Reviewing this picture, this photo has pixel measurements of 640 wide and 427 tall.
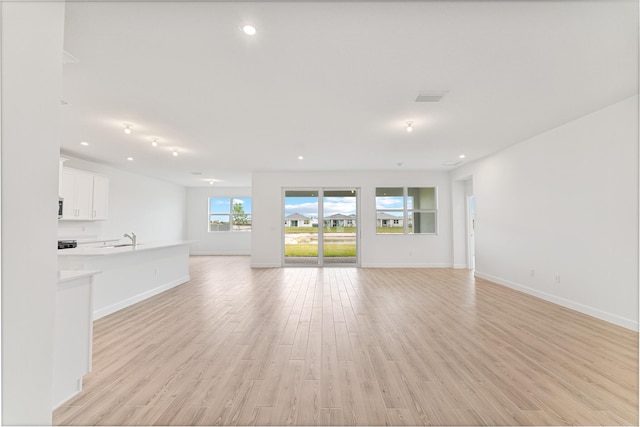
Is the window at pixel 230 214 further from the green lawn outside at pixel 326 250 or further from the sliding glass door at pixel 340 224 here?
the sliding glass door at pixel 340 224

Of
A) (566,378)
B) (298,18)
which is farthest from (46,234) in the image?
(566,378)

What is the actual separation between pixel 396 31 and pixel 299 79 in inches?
44.3

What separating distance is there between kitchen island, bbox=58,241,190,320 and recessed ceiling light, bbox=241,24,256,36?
9.20 ft

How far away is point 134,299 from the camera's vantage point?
4.62 metres

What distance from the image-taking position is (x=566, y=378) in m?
2.34

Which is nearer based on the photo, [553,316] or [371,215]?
[553,316]

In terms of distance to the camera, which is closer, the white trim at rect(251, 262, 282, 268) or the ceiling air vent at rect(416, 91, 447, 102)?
the ceiling air vent at rect(416, 91, 447, 102)

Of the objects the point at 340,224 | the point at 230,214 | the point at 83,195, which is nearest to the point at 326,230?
the point at 340,224

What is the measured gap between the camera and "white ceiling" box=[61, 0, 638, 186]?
2.18m

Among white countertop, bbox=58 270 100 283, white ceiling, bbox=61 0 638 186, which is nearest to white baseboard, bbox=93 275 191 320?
white countertop, bbox=58 270 100 283

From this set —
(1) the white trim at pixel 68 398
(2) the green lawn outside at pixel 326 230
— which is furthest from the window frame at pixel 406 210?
(1) the white trim at pixel 68 398

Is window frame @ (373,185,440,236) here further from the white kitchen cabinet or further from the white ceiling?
the white kitchen cabinet

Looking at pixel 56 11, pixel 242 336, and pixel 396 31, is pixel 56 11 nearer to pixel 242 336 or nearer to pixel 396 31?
pixel 396 31

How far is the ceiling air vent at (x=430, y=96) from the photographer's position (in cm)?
345
